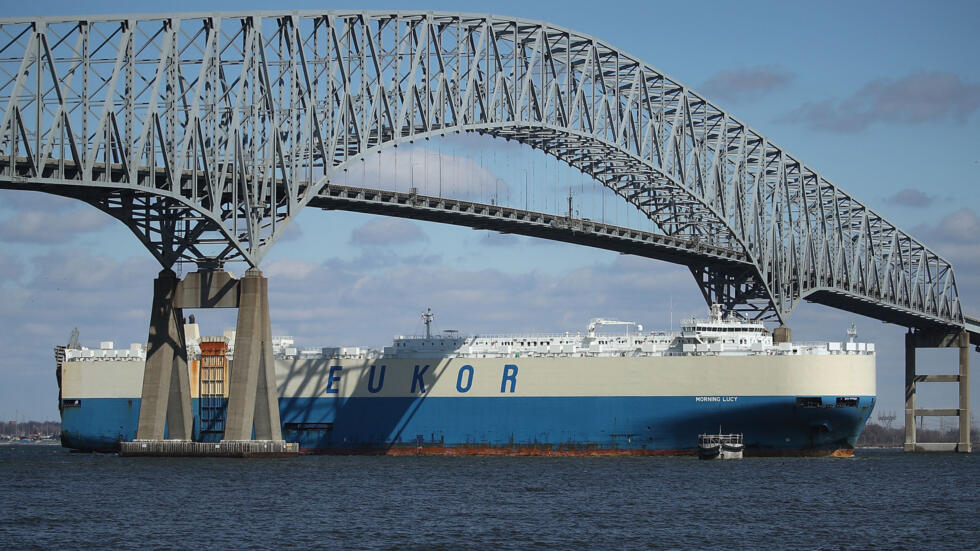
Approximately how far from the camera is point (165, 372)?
66312mm

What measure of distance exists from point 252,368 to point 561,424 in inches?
790

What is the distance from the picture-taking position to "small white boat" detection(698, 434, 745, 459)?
72688mm

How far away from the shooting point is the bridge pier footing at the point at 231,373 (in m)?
64.1

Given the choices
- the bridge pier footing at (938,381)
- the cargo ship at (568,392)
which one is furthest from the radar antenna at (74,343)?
the bridge pier footing at (938,381)

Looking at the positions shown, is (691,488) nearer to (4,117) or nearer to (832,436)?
(832,436)

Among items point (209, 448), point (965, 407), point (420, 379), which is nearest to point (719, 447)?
point (420, 379)

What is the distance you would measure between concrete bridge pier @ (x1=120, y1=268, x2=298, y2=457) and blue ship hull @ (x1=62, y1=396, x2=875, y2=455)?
13107mm

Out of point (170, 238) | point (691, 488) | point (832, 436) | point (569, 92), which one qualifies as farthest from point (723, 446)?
point (170, 238)

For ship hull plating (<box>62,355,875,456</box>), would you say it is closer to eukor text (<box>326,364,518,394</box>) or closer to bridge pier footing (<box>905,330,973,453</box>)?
eukor text (<box>326,364,518,394</box>)

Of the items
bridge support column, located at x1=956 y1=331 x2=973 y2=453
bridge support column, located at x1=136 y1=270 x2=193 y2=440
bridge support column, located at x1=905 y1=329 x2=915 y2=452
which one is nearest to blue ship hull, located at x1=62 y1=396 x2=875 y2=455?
bridge support column, located at x1=136 y1=270 x2=193 y2=440

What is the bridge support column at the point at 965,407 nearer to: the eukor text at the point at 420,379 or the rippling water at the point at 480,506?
the rippling water at the point at 480,506

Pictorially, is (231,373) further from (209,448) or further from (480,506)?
(480,506)

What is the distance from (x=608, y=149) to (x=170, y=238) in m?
33.3

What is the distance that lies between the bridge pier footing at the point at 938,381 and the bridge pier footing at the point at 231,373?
62.7 meters
